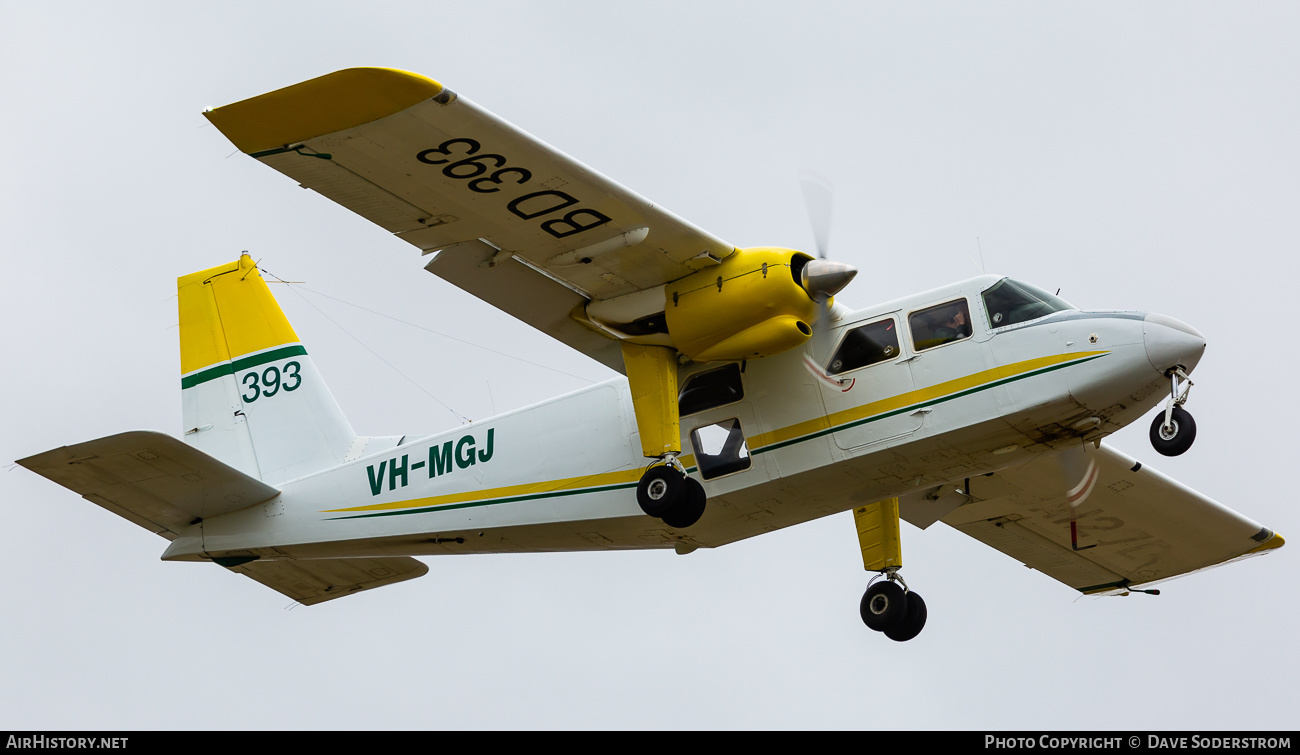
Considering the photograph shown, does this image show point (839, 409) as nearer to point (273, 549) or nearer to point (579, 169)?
point (579, 169)

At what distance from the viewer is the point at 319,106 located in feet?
39.8

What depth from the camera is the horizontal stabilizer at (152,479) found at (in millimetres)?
14492

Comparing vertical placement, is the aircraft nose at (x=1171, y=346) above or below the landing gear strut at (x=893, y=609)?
above

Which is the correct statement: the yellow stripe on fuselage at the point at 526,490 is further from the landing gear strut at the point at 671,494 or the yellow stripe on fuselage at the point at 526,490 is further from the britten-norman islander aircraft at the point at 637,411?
the landing gear strut at the point at 671,494

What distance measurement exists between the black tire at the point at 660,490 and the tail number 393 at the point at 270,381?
5.80 m

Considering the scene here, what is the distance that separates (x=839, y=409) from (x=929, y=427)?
859 mm

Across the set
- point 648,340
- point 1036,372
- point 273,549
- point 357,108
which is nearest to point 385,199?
point 357,108

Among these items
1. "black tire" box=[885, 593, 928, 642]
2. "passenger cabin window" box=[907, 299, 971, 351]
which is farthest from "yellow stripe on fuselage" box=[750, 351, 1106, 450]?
"black tire" box=[885, 593, 928, 642]

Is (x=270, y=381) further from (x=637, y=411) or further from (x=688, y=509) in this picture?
(x=688, y=509)

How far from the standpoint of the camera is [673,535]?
14.9 m

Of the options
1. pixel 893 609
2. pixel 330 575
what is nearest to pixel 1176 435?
pixel 893 609

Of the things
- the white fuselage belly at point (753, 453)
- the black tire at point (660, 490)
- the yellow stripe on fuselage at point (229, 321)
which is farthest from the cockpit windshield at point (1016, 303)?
the yellow stripe on fuselage at point (229, 321)

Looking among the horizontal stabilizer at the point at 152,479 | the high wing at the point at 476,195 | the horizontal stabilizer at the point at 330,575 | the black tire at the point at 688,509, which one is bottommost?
the black tire at the point at 688,509

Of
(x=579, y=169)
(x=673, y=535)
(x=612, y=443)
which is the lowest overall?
(x=673, y=535)
